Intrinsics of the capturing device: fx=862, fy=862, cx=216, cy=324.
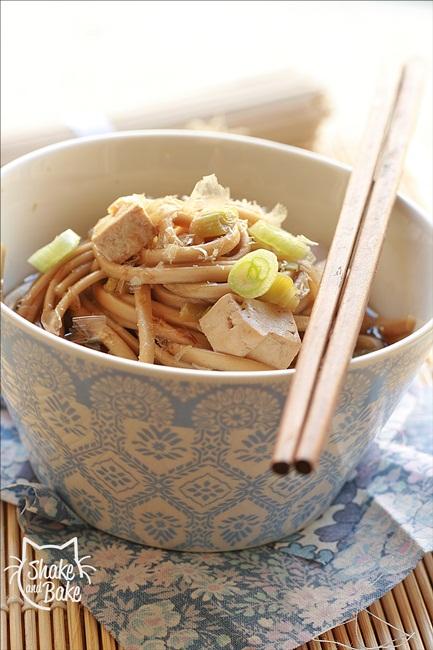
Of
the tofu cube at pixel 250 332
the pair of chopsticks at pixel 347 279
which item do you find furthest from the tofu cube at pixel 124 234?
the pair of chopsticks at pixel 347 279

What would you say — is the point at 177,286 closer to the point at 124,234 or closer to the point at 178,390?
the point at 124,234

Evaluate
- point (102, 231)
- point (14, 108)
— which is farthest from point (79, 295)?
point (14, 108)

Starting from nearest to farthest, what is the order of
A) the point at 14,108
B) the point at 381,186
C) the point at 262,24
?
the point at 381,186
the point at 14,108
the point at 262,24

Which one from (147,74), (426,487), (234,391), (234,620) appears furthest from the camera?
(147,74)

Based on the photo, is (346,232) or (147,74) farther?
(147,74)

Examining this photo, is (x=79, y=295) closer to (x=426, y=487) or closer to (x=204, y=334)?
(x=204, y=334)

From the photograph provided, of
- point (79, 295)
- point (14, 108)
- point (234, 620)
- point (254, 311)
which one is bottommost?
point (234, 620)

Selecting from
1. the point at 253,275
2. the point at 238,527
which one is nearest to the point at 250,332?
the point at 253,275

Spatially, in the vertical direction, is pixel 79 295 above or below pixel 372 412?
above
